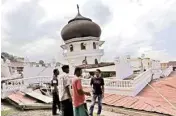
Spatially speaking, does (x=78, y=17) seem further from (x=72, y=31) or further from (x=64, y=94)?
(x=64, y=94)

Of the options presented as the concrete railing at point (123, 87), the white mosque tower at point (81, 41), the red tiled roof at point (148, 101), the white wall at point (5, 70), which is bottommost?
the red tiled roof at point (148, 101)

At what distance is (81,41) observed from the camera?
1019 inches

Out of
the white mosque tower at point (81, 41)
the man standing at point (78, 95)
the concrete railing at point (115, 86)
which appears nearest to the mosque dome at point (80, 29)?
the white mosque tower at point (81, 41)

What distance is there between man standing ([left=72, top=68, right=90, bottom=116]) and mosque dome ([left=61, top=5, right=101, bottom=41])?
20.8 m

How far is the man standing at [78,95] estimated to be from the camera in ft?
15.6

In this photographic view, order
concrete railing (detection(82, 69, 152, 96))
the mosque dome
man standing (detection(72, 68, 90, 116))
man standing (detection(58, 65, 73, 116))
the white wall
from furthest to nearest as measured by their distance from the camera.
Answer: the mosque dome
the white wall
concrete railing (detection(82, 69, 152, 96))
man standing (detection(58, 65, 73, 116))
man standing (detection(72, 68, 90, 116))

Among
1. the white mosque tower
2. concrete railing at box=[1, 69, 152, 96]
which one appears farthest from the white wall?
the white mosque tower

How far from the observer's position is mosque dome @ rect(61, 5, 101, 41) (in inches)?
1005

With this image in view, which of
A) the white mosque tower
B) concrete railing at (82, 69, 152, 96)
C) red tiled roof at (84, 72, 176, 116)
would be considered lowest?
red tiled roof at (84, 72, 176, 116)

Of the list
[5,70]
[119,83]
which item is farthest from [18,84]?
[5,70]

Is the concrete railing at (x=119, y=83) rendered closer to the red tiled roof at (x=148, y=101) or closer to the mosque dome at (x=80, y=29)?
the red tiled roof at (x=148, y=101)

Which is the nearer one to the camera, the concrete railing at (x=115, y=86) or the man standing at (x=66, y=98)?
the man standing at (x=66, y=98)

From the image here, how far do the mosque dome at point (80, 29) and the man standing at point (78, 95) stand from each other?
20.8 m

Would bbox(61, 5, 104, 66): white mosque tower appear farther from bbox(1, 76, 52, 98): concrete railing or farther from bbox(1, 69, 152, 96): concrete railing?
bbox(1, 69, 152, 96): concrete railing
